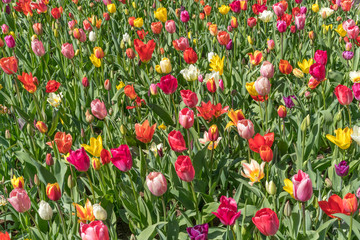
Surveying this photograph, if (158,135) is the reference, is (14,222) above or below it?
below

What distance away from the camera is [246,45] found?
4094 mm

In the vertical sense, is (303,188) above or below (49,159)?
above

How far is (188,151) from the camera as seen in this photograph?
2.32 meters

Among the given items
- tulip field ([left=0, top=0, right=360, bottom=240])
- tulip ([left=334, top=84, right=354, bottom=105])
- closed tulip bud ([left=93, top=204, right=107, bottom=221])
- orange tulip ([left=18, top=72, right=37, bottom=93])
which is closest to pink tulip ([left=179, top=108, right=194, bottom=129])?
tulip field ([left=0, top=0, right=360, bottom=240])

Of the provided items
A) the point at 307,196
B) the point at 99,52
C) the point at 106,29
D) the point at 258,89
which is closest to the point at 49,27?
the point at 106,29

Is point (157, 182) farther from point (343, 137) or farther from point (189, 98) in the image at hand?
point (343, 137)

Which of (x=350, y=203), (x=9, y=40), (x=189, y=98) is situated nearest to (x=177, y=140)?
(x=189, y=98)

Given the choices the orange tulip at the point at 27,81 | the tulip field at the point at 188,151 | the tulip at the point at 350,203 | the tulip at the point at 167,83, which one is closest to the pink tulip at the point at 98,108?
the tulip field at the point at 188,151

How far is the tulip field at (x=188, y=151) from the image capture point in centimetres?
174

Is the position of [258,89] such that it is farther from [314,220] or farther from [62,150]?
[62,150]

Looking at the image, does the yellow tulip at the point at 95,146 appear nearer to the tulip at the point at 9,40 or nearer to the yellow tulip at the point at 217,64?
the yellow tulip at the point at 217,64

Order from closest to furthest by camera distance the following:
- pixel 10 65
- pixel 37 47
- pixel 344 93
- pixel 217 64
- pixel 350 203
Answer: pixel 350 203, pixel 344 93, pixel 10 65, pixel 217 64, pixel 37 47

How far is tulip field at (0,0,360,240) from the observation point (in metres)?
1.74

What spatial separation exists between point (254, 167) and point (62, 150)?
88cm
